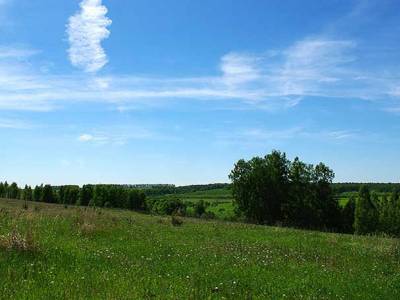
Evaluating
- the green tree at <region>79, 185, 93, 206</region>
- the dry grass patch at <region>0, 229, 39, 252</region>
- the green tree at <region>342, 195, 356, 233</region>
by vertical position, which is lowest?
the green tree at <region>342, 195, 356, 233</region>

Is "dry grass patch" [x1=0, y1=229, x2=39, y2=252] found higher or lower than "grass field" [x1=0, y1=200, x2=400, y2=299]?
higher

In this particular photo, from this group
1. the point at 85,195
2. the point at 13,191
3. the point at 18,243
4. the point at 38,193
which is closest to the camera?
the point at 18,243

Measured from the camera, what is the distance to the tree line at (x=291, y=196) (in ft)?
232

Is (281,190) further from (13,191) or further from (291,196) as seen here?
(13,191)

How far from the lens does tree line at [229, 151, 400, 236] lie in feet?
232

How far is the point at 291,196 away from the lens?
7181cm

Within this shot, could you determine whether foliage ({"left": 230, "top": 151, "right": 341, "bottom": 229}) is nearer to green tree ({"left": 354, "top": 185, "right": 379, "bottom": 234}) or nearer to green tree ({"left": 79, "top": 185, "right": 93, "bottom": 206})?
green tree ({"left": 354, "top": 185, "right": 379, "bottom": 234})

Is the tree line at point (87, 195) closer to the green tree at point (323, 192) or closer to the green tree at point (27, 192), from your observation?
the green tree at point (27, 192)

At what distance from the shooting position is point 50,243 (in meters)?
14.0

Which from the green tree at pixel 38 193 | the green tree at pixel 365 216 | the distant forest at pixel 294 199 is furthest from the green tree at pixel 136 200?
the green tree at pixel 365 216

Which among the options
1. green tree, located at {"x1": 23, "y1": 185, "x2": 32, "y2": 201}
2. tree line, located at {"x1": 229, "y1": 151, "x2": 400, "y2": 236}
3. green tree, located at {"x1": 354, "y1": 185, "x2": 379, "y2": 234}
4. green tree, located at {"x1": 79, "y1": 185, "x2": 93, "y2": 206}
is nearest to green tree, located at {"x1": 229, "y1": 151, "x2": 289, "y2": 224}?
tree line, located at {"x1": 229, "y1": 151, "x2": 400, "y2": 236}

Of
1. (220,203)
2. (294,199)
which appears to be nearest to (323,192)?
(294,199)

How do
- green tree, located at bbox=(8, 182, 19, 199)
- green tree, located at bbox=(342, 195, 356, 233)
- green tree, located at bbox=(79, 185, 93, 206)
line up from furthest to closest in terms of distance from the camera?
1. green tree, located at bbox=(8, 182, 19, 199)
2. green tree, located at bbox=(79, 185, 93, 206)
3. green tree, located at bbox=(342, 195, 356, 233)

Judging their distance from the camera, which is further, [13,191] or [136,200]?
[13,191]
